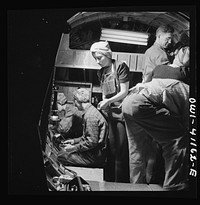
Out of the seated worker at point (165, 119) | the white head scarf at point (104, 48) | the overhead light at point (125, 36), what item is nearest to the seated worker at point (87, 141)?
the seated worker at point (165, 119)

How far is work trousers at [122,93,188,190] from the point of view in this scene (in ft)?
9.93

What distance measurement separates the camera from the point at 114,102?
309 cm

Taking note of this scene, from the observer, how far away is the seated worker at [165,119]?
303cm

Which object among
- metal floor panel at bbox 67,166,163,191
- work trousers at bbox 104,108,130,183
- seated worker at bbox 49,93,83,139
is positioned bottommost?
metal floor panel at bbox 67,166,163,191

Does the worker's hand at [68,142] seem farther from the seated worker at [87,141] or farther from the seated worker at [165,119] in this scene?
the seated worker at [165,119]

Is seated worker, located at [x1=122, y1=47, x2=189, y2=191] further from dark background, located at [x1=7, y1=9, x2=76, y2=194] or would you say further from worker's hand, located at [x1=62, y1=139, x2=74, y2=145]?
dark background, located at [x1=7, y1=9, x2=76, y2=194]

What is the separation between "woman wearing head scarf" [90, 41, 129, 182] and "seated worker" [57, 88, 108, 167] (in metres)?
0.07

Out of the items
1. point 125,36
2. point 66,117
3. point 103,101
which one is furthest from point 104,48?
point 66,117

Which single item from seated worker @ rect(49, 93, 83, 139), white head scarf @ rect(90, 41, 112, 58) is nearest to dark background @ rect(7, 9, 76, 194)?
seated worker @ rect(49, 93, 83, 139)

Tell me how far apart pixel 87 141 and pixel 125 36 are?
99cm

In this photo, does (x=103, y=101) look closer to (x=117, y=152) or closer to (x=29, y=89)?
(x=117, y=152)

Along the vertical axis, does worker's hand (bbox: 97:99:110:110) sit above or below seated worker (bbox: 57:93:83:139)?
above

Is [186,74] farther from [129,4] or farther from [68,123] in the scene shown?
[68,123]

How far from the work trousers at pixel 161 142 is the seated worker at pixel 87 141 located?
0.87ft
